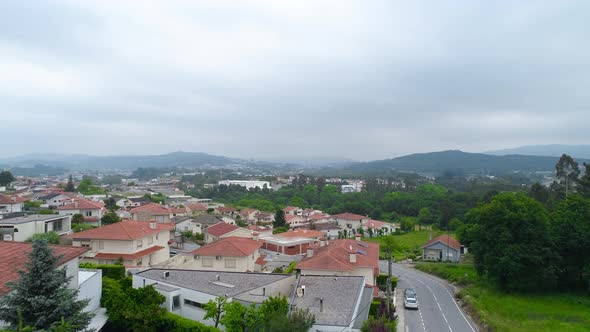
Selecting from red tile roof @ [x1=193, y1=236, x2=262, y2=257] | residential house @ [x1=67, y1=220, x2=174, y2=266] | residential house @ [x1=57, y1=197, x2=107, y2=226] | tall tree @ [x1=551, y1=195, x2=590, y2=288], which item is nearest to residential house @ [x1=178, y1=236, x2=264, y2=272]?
red tile roof @ [x1=193, y1=236, x2=262, y2=257]

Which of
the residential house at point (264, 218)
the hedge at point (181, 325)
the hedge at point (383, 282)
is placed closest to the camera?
the hedge at point (181, 325)

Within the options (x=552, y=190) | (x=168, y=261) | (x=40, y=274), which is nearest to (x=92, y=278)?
(x=40, y=274)

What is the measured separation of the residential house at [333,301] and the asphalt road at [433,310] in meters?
3.39

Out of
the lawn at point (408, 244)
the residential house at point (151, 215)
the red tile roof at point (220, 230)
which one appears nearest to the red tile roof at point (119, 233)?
the red tile roof at point (220, 230)

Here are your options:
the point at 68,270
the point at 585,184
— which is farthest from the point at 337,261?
the point at 585,184

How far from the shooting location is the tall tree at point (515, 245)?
25812 mm

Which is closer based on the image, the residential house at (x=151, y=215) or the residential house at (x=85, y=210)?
the residential house at (x=85, y=210)

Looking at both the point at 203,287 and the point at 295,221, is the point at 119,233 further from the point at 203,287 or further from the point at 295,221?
the point at 295,221

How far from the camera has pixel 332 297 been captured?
56.9 ft

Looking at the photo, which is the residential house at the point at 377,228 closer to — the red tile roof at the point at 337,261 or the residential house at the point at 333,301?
the red tile roof at the point at 337,261

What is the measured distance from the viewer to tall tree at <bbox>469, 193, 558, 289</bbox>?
25.8 m

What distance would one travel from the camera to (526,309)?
75.6 feet

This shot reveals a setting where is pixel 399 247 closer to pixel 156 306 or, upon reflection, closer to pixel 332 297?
pixel 332 297

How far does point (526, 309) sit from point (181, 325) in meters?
18.8
